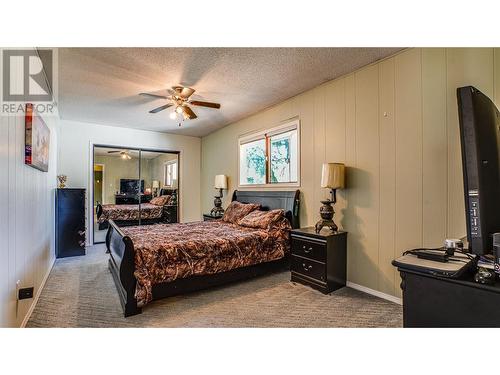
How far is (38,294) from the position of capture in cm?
271

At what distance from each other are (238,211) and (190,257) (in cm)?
169

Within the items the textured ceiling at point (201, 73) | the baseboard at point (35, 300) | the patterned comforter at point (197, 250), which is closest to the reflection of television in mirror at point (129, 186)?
the textured ceiling at point (201, 73)

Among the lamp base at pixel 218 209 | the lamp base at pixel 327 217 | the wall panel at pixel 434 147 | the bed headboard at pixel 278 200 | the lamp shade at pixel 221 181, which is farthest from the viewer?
the lamp shade at pixel 221 181

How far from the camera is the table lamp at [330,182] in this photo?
2893 mm

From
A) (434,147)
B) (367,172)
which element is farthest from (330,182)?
(434,147)

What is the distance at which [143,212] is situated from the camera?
18.6 ft

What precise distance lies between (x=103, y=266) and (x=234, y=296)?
2395 millimetres

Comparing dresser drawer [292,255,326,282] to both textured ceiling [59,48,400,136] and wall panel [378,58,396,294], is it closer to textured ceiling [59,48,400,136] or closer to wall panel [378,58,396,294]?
wall panel [378,58,396,294]

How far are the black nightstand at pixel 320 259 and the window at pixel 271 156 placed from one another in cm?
109

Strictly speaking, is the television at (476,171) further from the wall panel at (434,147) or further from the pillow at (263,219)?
the pillow at (263,219)
